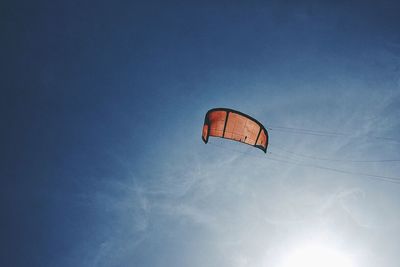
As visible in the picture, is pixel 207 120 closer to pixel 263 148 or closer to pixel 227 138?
pixel 227 138

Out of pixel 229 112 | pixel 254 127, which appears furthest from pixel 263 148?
pixel 229 112

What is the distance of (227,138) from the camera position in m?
21.4

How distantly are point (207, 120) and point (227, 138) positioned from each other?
1.54 metres

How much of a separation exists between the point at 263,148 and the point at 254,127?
1.46 m

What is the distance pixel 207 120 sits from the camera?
21000mm

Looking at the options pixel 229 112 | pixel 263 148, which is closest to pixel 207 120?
pixel 229 112

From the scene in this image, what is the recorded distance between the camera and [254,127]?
2083 centimetres

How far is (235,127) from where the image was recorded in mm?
20922

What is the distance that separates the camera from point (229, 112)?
66.9 feet

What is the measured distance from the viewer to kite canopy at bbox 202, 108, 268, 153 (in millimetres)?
20544

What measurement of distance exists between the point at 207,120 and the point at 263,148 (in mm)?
3537

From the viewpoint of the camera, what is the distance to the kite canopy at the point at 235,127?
67.4 feet

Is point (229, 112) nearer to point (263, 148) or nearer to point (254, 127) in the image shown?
point (254, 127)

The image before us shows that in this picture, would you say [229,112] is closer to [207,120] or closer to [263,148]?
[207,120]
